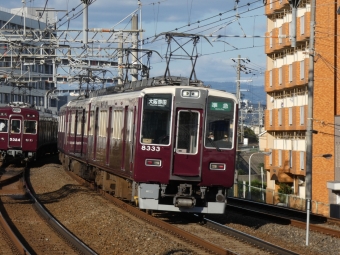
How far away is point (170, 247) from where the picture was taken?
11383 millimetres

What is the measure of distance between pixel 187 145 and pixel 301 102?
2213cm

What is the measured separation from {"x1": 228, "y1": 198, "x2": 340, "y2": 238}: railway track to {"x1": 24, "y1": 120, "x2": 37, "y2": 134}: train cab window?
12.0m

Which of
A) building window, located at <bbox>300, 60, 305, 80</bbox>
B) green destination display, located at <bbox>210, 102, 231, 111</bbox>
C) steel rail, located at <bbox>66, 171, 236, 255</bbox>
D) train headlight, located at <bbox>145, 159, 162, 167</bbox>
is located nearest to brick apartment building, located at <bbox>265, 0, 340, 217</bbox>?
building window, located at <bbox>300, 60, 305, 80</bbox>

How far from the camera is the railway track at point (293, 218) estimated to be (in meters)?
14.6

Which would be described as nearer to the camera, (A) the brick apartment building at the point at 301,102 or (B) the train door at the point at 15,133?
(B) the train door at the point at 15,133

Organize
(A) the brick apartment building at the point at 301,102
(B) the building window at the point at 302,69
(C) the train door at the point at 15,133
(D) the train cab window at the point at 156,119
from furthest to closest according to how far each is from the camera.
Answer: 1. (B) the building window at the point at 302,69
2. (A) the brick apartment building at the point at 301,102
3. (C) the train door at the point at 15,133
4. (D) the train cab window at the point at 156,119

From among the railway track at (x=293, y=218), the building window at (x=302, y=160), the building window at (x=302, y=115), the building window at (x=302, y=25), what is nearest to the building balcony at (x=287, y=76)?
the building window at (x=302, y=115)

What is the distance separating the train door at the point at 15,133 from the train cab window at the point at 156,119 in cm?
1742

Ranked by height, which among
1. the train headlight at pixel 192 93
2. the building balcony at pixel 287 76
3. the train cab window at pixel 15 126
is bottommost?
the train cab window at pixel 15 126

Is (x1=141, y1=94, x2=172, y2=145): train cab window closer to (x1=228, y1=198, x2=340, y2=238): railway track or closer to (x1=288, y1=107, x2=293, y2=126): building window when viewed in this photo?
(x1=228, y1=198, x2=340, y2=238): railway track

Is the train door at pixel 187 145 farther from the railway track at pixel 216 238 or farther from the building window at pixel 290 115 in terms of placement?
the building window at pixel 290 115

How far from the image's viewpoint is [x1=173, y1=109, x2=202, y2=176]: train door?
46.0 feet

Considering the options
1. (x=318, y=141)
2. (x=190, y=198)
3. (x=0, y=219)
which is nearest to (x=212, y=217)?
(x=190, y=198)

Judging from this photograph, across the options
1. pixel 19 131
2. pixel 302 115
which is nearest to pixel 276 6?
pixel 302 115
